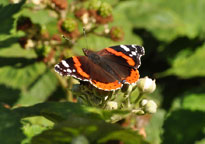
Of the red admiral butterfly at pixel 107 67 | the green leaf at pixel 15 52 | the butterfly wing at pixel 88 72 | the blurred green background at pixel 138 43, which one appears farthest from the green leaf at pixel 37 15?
the butterfly wing at pixel 88 72

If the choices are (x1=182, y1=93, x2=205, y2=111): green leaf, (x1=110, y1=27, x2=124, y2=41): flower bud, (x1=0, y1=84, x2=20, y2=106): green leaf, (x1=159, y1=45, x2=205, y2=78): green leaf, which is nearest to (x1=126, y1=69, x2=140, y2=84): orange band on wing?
(x1=182, y1=93, x2=205, y2=111): green leaf

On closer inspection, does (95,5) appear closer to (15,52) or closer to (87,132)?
(15,52)

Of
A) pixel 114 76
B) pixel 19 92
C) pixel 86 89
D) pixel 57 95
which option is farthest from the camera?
pixel 57 95

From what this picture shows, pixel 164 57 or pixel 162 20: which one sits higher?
pixel 162 20

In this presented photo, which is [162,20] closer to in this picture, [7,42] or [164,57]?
[164,57]

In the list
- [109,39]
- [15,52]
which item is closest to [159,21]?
[109,39]

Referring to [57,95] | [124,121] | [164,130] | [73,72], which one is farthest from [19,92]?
[164,130]

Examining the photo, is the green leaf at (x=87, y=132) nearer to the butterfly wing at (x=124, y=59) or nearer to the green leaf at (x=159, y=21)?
the butterfly wing at (x=124, y=59)
